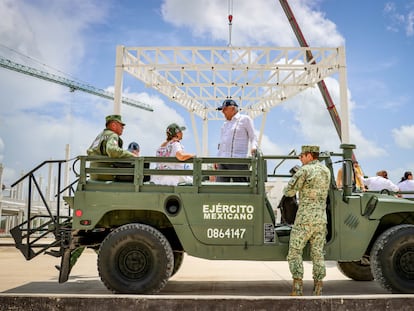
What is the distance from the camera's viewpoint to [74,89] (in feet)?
308

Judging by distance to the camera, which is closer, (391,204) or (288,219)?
(391,204)

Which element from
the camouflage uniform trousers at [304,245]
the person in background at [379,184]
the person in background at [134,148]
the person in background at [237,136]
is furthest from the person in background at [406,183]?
the person in background at [134,148]

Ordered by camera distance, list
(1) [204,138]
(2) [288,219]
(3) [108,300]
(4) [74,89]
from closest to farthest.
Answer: (3) [108,300] < (2) [288,219] < (1) [204,138] < (4) [74,89]

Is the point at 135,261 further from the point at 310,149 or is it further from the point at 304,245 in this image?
the point at 310,149

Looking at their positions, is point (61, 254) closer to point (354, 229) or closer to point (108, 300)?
point (108, 300)

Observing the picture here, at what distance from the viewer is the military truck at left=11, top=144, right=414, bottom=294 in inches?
214

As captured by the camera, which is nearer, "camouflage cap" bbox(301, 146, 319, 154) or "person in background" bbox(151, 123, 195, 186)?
"camouflage cap" bbox(301, 146, 319, 154)

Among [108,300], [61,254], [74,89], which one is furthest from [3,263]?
[74,89]

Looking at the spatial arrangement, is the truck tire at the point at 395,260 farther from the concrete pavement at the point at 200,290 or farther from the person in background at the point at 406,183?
the person in background at the point at 406,183

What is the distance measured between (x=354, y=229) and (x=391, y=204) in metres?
0.57

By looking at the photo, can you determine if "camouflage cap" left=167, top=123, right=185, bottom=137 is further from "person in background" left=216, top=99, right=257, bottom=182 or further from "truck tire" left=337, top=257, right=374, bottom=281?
"truck tire" left=337, top=257, right=374, bottom=281

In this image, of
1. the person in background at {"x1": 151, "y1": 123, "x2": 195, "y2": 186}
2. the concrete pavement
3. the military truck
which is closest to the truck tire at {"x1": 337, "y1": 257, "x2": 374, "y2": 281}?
the concrete pavement

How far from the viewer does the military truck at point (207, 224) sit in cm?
543

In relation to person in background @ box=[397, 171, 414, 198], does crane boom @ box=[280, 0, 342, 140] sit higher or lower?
higher
